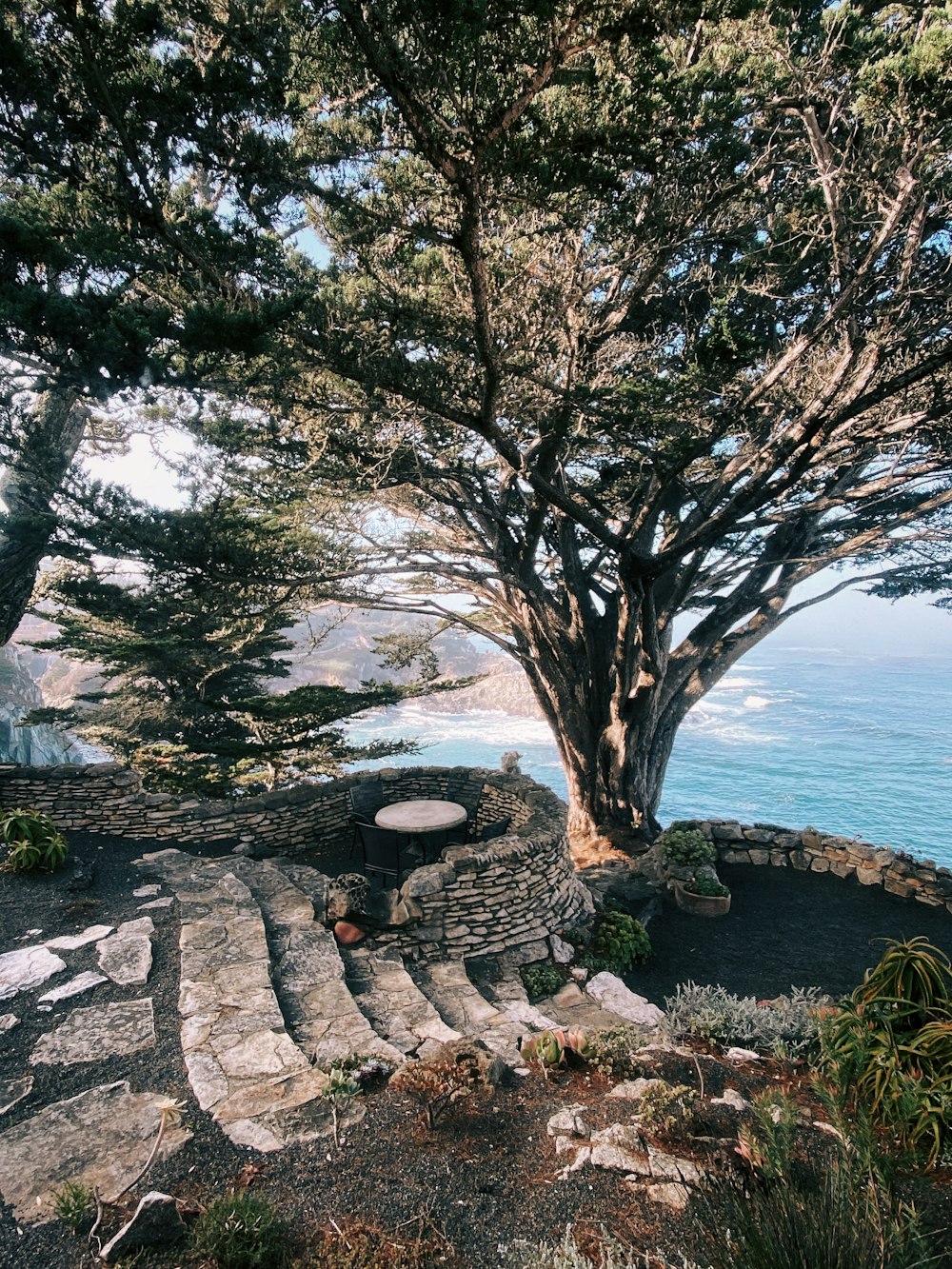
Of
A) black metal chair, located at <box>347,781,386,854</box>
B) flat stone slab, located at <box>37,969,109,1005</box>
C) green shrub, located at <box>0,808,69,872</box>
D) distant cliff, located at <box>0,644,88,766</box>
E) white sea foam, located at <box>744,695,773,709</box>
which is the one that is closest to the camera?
flat stone slab, located at <box>37,969,109,1005</box>

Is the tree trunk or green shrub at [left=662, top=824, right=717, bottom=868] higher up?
the tree trunk

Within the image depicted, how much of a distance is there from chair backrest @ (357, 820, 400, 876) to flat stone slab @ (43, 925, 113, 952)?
315cm

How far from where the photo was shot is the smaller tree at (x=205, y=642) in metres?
8.34

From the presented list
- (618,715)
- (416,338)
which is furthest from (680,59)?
(618,715)

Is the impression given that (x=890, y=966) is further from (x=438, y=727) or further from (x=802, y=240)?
(x=438, y=727)

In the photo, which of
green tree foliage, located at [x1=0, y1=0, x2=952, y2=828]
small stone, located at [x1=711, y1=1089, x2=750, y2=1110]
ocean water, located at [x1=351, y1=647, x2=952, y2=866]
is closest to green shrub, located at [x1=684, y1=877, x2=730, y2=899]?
green tree foliage, located at [x1=0, y1=0, x2=952, y2=828]

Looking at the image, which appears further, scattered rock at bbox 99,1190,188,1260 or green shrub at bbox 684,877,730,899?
green shrub at bbox 684,877,730,899

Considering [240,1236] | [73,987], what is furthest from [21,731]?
[240,1236]

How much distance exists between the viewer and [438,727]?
173 ft

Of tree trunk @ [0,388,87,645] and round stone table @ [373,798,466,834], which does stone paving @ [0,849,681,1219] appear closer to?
round stone table @ [373,798,466,834]

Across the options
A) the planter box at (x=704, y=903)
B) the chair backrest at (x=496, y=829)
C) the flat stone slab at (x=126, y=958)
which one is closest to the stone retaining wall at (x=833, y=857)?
the planter box at (x=704, y=903)

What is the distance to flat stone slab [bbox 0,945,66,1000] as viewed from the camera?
446cm

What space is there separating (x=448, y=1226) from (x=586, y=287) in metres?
7.51

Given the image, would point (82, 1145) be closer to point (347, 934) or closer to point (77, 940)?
point (77, 940)
